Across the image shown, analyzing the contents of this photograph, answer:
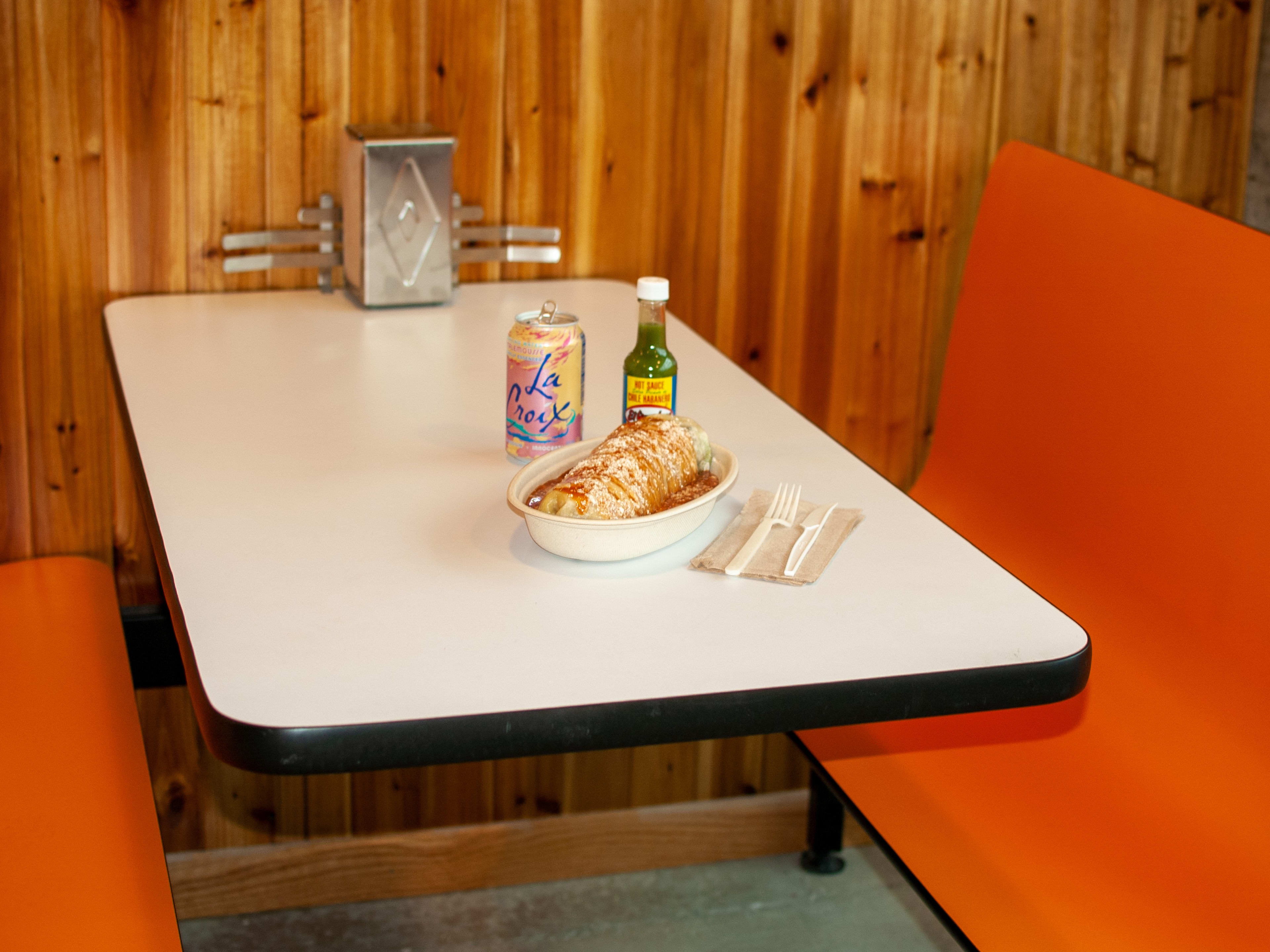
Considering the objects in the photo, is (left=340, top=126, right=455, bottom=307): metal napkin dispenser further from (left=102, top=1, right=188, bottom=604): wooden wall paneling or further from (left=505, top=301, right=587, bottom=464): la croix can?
(left=505, top=301, right=587, bottom=464): la croix can

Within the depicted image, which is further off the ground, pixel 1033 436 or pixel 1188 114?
pixel 1188 114

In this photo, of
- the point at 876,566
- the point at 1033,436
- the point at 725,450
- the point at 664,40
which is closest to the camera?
the point at 876,566

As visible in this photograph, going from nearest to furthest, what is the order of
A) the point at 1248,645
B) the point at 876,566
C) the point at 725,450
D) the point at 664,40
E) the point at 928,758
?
the point at 876,566, the point at 725,450, the point at 1248,645, the point at 928,758, the point at 664,40

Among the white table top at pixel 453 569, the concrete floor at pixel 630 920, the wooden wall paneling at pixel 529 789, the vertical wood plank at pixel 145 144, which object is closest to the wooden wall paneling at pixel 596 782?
the wooden wall paneling at pixel 529 789

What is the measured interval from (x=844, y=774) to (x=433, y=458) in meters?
0.63

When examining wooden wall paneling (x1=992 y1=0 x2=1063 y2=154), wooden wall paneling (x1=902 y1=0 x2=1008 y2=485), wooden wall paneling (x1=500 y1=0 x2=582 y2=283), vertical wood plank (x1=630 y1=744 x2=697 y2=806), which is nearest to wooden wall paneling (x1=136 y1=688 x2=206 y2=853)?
vertical wood plank (x1=630 y1=744 x2=697 y2=806)

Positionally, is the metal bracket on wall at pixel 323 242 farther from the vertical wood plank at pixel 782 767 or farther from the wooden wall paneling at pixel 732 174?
the vertical wood plank at pixel 782 767

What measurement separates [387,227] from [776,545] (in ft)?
2.88

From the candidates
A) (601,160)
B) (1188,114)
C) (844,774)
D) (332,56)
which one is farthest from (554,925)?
(1188,114)

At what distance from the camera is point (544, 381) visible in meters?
1.31

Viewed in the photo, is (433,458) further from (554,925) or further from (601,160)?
(554,925)

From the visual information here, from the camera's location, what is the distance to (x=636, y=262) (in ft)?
6.95

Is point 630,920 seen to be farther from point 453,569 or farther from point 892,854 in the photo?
point 453,569

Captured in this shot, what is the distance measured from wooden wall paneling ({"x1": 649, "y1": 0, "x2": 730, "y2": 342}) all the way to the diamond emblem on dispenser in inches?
16.1
